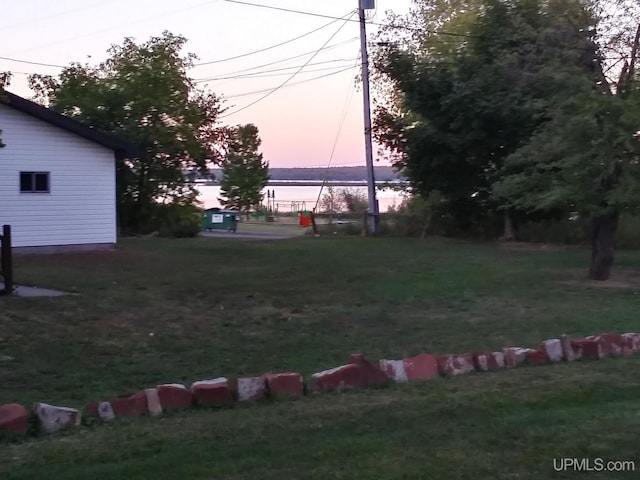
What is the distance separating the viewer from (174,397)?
6547 millimetres

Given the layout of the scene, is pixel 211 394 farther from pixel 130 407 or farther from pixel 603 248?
pixel 603 248

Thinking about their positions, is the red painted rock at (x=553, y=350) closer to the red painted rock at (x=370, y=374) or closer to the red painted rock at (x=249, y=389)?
the red painted rock at (x=370, y=374)

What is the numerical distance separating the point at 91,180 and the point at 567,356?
18.2 meters

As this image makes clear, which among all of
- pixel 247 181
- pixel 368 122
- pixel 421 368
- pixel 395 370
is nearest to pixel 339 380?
pixel 395 370

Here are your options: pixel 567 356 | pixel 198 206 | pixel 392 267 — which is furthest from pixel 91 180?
pixel 567 356

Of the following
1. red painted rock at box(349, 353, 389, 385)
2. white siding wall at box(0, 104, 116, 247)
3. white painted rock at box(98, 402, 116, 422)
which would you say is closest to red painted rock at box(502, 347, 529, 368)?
red painted rock at box(349, 353, 389, 385)

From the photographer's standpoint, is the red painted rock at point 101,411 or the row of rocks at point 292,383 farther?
the red painted rock at point 101,411

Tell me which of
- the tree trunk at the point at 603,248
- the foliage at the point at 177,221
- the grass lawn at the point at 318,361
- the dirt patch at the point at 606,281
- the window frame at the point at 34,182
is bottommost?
the grass lawn at the point at 318,361

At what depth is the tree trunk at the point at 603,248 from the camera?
706 inches

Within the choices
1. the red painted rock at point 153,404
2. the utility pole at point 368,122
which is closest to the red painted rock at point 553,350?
the red painted rock at point 153,404

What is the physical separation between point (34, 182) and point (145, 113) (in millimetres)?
9362

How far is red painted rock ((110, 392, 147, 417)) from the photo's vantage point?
20.9 feet

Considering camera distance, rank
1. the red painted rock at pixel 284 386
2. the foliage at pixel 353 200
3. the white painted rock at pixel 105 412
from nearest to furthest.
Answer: the white painted rock at pixel 105 412
the red painted rock at pixel 284 386
the foliage at pixel 353 200

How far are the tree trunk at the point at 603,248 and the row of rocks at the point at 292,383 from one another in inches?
361
